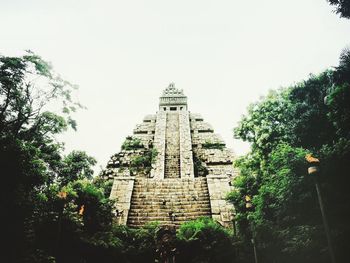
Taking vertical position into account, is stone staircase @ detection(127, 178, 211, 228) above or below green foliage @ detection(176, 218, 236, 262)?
above

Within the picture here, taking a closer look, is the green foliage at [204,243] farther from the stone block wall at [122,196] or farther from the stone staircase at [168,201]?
the stone block wall at [122,196]

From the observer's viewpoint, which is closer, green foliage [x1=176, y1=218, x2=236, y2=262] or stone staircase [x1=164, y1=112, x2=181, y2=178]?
green foliage [x1=176, y1=218, x2=236, y2=262]

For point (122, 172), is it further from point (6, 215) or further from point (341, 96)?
point (341, 96)

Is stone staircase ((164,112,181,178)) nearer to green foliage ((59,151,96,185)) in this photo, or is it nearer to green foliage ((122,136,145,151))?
green foliage ((122,136,145,151))

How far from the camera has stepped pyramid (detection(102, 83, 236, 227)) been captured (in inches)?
508

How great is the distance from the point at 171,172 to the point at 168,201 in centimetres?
556

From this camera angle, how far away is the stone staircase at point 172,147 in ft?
64.7

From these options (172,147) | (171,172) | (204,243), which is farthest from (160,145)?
(204,243)

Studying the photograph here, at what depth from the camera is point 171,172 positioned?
1958 centimetres

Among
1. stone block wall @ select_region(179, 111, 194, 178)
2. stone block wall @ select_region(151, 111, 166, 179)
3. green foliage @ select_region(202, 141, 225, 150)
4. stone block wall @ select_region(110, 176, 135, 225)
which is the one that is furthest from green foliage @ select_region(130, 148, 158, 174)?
green foliage @ select_region(202, 141, 225, 150)

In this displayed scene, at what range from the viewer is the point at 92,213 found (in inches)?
383

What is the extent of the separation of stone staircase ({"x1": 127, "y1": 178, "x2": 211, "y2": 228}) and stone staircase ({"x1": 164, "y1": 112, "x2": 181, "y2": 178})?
3336 millimetres

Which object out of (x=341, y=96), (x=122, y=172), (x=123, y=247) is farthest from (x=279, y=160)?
(x=122, y=172)

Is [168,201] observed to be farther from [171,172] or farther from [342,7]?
[342,7]
